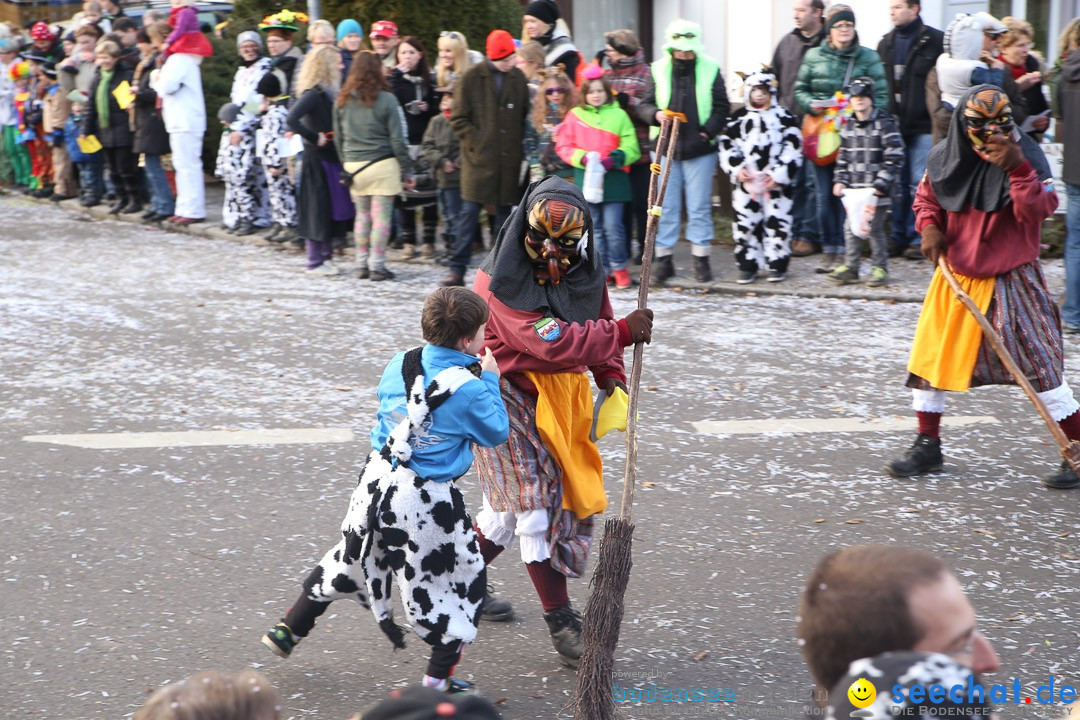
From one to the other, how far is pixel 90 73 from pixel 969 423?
37.4ft

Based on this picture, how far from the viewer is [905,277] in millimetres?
10031

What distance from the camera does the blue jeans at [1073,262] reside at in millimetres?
8367

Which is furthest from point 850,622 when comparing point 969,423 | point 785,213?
point 785,213

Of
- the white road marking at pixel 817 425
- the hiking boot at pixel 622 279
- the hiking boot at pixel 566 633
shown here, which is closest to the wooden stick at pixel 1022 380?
the white road marking at pixel 817 425

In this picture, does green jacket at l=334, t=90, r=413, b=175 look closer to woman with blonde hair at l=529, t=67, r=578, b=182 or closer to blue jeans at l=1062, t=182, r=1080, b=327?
woman with blonde hair at l=529, t=67, r=578, b=182

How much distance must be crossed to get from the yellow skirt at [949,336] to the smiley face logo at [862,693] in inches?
155

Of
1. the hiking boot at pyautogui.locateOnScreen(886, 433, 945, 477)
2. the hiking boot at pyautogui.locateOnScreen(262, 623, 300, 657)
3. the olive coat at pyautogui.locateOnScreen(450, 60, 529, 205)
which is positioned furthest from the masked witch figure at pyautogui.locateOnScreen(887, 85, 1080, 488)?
the olive coat at pyautogui.locateOnScreen(450, 60, 529, 205)

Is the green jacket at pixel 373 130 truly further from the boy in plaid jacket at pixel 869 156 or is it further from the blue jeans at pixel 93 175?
the blue jeans at pixel 93 175

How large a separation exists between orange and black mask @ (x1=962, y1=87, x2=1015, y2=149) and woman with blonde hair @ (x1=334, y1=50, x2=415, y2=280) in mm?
5693

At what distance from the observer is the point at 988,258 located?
5590mm

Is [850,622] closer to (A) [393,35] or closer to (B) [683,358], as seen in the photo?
(B) [683,358]

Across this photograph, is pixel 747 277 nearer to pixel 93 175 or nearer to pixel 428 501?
pixel 428 501

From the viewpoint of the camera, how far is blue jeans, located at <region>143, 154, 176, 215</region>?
1363cm

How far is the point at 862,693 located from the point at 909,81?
9.03 m
